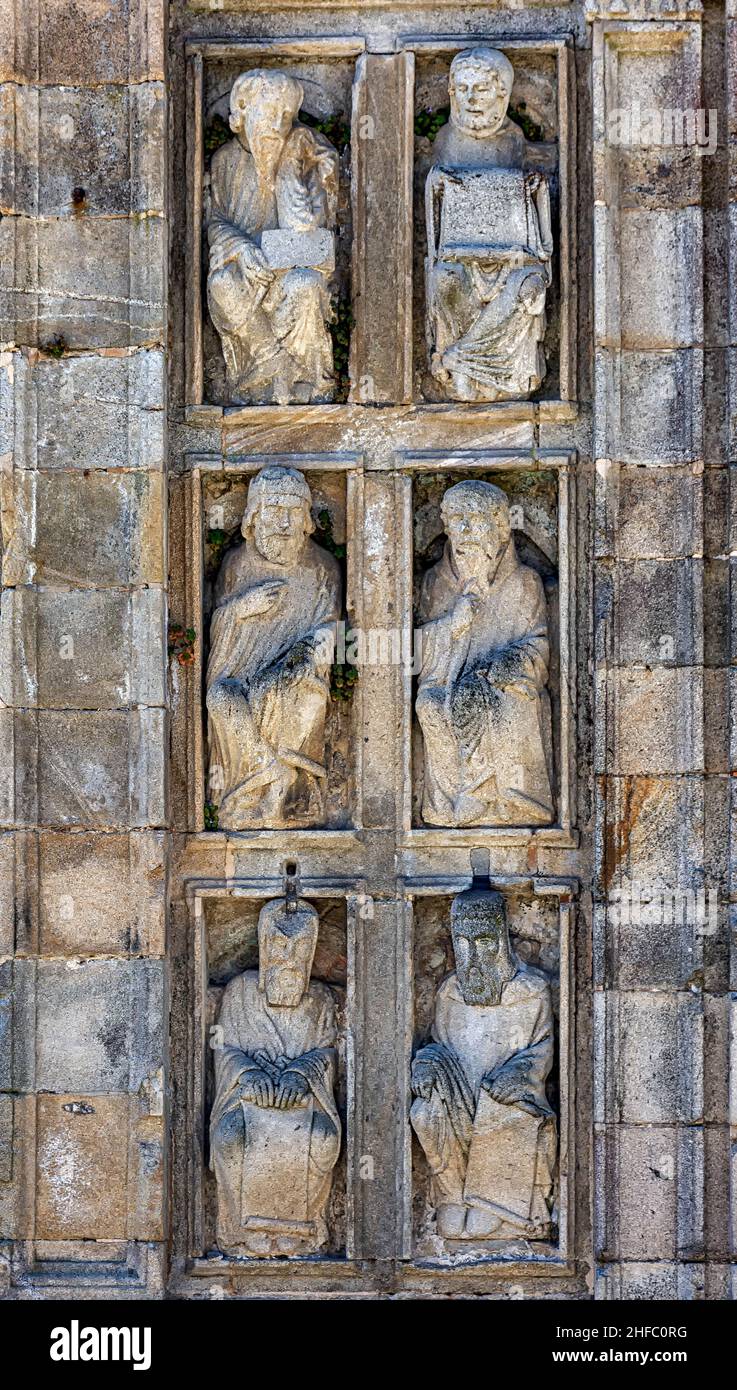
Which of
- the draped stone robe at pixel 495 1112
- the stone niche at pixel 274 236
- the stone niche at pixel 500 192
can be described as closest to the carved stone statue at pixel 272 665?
the stone niche at pixel 274 236

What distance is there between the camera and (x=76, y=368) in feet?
36.6

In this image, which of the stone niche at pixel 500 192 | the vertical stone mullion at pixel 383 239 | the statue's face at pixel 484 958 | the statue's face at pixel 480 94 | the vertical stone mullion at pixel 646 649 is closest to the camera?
the vertical stone mullion at pixel 646 649

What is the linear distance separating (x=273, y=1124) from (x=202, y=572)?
2.68 meters

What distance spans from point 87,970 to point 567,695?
265cm

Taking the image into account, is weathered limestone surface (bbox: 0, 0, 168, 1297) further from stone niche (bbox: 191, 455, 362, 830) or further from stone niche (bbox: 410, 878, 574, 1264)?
stone niche (bbox: 410, 878, 574, 1264)

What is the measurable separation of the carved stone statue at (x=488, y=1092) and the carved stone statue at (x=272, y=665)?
103 cm

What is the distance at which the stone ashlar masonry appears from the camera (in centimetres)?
1088

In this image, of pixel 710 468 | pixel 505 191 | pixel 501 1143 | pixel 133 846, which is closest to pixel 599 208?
pixel 505 191

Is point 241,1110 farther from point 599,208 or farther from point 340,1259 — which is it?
point 599,208

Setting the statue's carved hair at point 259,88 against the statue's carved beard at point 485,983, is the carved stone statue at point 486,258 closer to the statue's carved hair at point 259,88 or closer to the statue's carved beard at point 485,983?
the statue's carved hair at point 259,88

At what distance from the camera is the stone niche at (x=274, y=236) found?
36.7 ft

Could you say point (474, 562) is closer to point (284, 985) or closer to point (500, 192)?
point (500, 192)

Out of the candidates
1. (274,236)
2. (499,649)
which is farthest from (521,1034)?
(274,236)

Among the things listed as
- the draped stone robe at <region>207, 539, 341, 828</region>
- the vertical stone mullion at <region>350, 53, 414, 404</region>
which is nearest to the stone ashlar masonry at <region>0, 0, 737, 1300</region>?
the vertical stone mullion at <region>350, 53, 414, 404</region>
